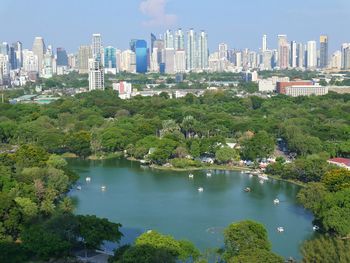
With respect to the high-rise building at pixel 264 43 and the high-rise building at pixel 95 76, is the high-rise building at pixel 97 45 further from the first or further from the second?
the high-rise building at pixel 264 43

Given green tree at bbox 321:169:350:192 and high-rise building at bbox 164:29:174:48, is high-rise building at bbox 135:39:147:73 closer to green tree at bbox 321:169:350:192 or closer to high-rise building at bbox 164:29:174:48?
high-rise building at bbox 164:29:174:48

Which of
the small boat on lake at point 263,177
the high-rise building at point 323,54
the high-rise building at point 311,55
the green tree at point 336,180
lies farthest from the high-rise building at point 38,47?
the green tree at point 336,180

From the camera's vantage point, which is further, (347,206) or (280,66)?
(280,66)

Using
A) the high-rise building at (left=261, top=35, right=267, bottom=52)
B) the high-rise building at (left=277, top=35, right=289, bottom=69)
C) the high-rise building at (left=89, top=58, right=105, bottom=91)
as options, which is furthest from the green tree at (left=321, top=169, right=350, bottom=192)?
the high-rise building at (left=261, top=35, right=267, bottom=52)

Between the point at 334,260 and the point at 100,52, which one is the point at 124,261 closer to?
the point at 334,260

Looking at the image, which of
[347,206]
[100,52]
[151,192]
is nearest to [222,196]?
[151,192]

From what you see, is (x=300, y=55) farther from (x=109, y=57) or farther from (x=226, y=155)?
(x=226, y=155)

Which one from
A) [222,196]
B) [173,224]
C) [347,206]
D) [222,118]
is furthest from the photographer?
[222,118]
